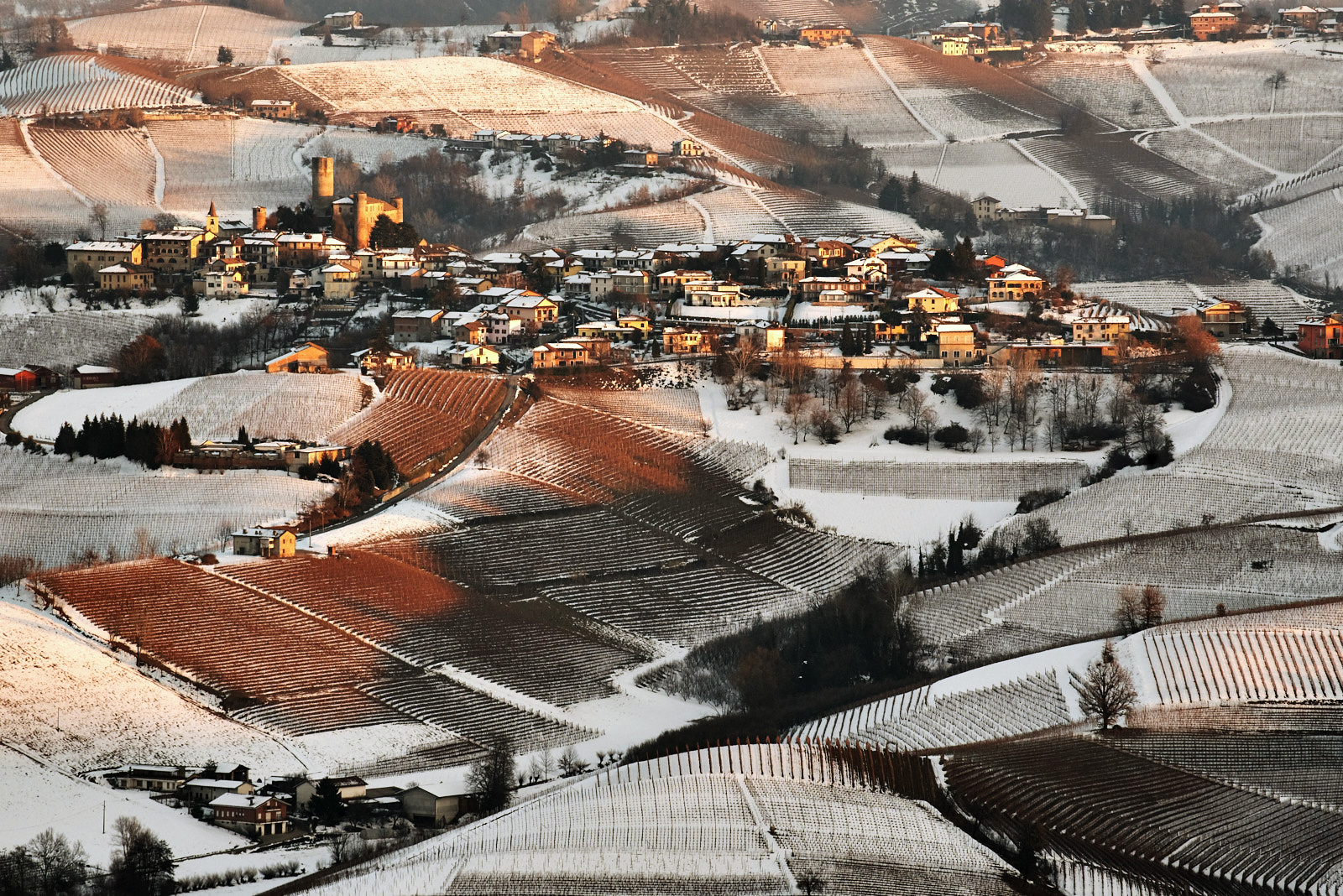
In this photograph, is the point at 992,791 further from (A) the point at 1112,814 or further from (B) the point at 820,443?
(B) the point at 820,443

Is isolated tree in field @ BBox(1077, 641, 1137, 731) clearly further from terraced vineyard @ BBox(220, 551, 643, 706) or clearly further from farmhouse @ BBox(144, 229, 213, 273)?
farmhouse @ BBox(144, 229, 213, 273)

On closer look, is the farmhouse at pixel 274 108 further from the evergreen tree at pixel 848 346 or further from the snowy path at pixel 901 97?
the evergreen tree at pixel 848 346

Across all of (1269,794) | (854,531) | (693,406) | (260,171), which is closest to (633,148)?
(260,171)

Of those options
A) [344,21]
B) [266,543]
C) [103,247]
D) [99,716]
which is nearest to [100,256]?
[103,247]

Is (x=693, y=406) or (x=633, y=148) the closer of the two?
(x=693, y=406)

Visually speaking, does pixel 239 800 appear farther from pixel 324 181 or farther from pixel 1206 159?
pixel 1206 159
